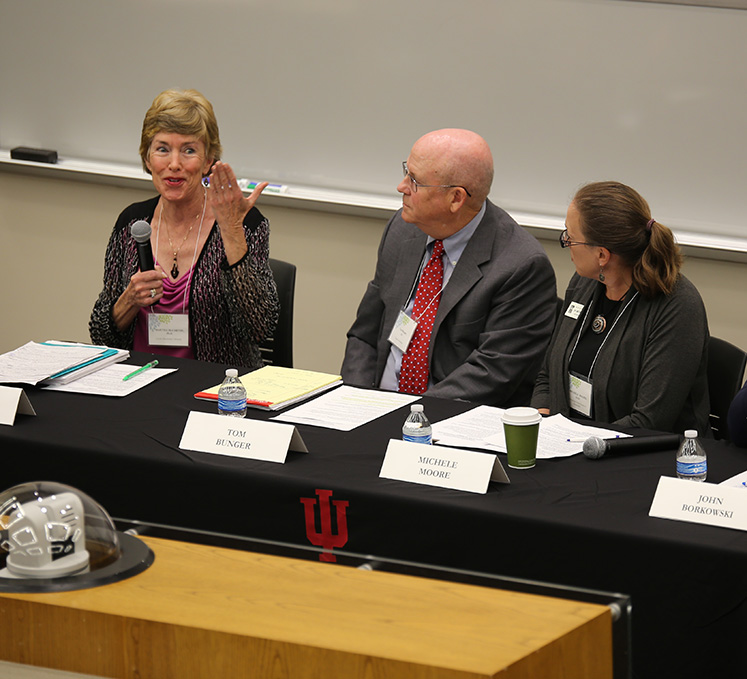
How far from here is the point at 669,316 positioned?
279 cm

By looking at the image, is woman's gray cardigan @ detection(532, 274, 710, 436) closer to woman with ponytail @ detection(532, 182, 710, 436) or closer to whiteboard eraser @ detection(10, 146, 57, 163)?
woman with ponytail @ detection(532, 182, 710, 436)

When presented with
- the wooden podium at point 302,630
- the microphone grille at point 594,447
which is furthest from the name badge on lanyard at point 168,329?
the wooden podium at point 302,630

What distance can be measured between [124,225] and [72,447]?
1.31 meters

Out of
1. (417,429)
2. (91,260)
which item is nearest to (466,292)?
(417,429)

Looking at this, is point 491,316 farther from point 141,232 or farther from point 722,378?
point 141,232

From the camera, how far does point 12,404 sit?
243cm

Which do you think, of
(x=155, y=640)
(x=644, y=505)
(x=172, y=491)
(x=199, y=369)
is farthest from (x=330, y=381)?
(x=155, y=640)

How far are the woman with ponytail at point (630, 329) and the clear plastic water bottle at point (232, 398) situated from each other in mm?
869

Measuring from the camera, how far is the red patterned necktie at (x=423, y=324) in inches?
122

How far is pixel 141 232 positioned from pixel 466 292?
1.02 metres

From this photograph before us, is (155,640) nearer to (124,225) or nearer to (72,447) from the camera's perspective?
(72,447)

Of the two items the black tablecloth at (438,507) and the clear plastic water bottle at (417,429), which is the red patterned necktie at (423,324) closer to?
the black tablecloth at (438,507)

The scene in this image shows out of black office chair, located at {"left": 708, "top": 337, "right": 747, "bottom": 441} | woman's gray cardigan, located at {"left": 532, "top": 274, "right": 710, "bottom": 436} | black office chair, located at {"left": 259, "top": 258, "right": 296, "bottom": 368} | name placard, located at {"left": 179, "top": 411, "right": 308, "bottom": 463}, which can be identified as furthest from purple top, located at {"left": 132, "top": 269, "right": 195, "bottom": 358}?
black office chair, located at {"left": 708, "top": 337, "right": 747, "bottom": 441}

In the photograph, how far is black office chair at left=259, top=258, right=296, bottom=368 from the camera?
342 cm
